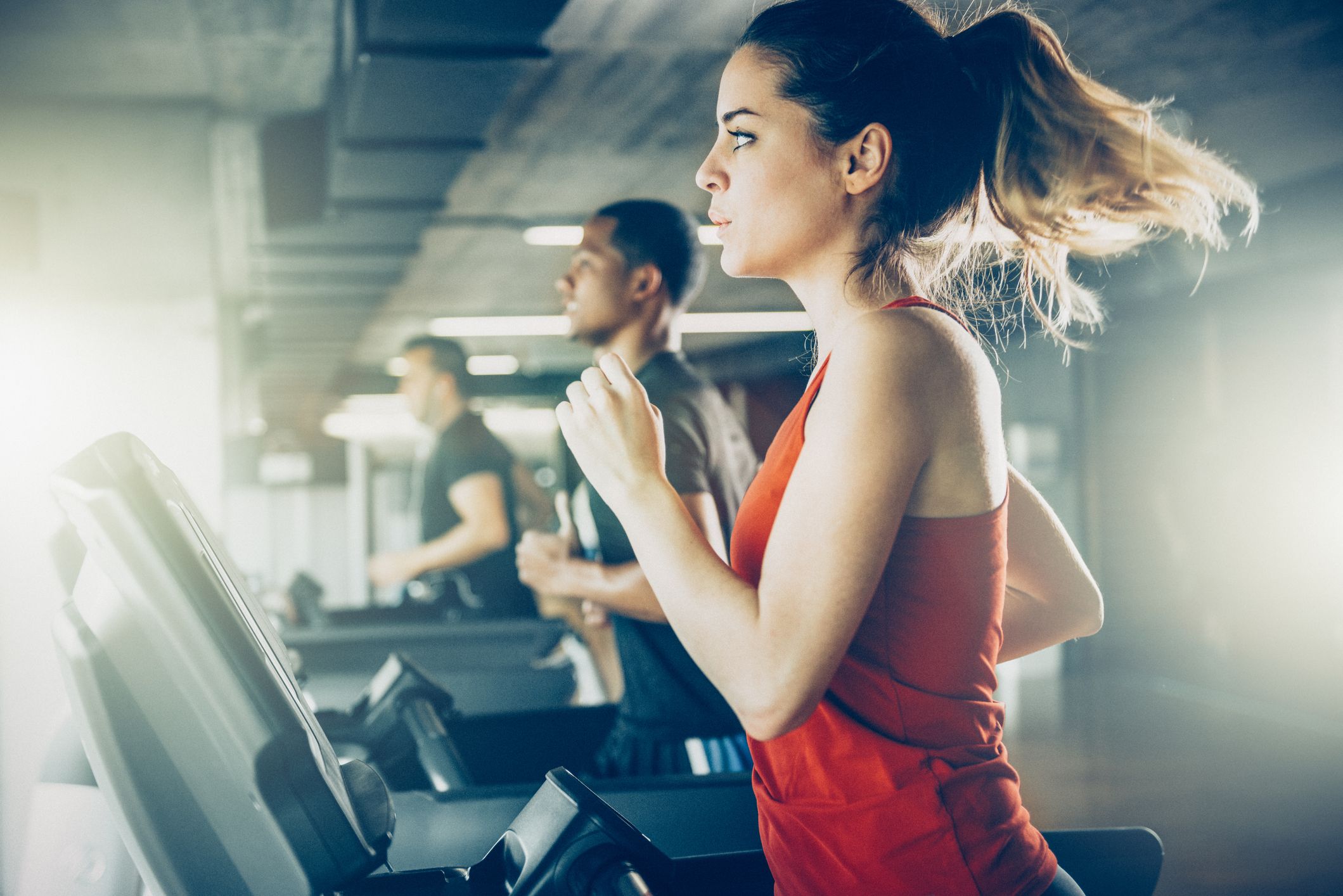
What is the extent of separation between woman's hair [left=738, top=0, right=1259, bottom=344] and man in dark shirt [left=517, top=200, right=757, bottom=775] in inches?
27.8

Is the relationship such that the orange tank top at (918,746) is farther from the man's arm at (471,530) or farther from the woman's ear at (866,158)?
the man's arm at (471,530)

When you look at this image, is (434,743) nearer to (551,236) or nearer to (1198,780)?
(1198,780)

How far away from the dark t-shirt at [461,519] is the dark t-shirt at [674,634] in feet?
5.44

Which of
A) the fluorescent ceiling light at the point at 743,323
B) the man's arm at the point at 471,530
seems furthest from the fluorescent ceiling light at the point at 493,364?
the man's arm at the point at 471,530

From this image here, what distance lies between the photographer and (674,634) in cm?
163

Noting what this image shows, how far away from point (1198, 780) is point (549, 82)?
4.15m

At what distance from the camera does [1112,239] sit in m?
0.95

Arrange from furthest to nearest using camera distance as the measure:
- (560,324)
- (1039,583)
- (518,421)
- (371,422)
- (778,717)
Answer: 1. (371,422)
2. (518,421)
3. (560,324)
4. (1039,583)
5. (778,717)

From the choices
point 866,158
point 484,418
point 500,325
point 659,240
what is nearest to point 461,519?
point 484,418

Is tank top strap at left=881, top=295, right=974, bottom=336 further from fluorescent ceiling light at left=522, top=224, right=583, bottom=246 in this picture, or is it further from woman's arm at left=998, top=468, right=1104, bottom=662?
fluorescent ceiling light at left=522, top=224, right=583, bottom=246

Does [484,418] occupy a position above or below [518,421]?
below

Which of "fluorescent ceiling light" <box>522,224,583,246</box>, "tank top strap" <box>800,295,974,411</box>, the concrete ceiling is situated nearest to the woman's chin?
"tank top strap" <box>800,295,974,411</box>

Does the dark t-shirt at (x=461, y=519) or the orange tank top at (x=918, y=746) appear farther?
the dark t-shirt at (x=461, y=519)

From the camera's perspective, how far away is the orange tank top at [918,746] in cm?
72
